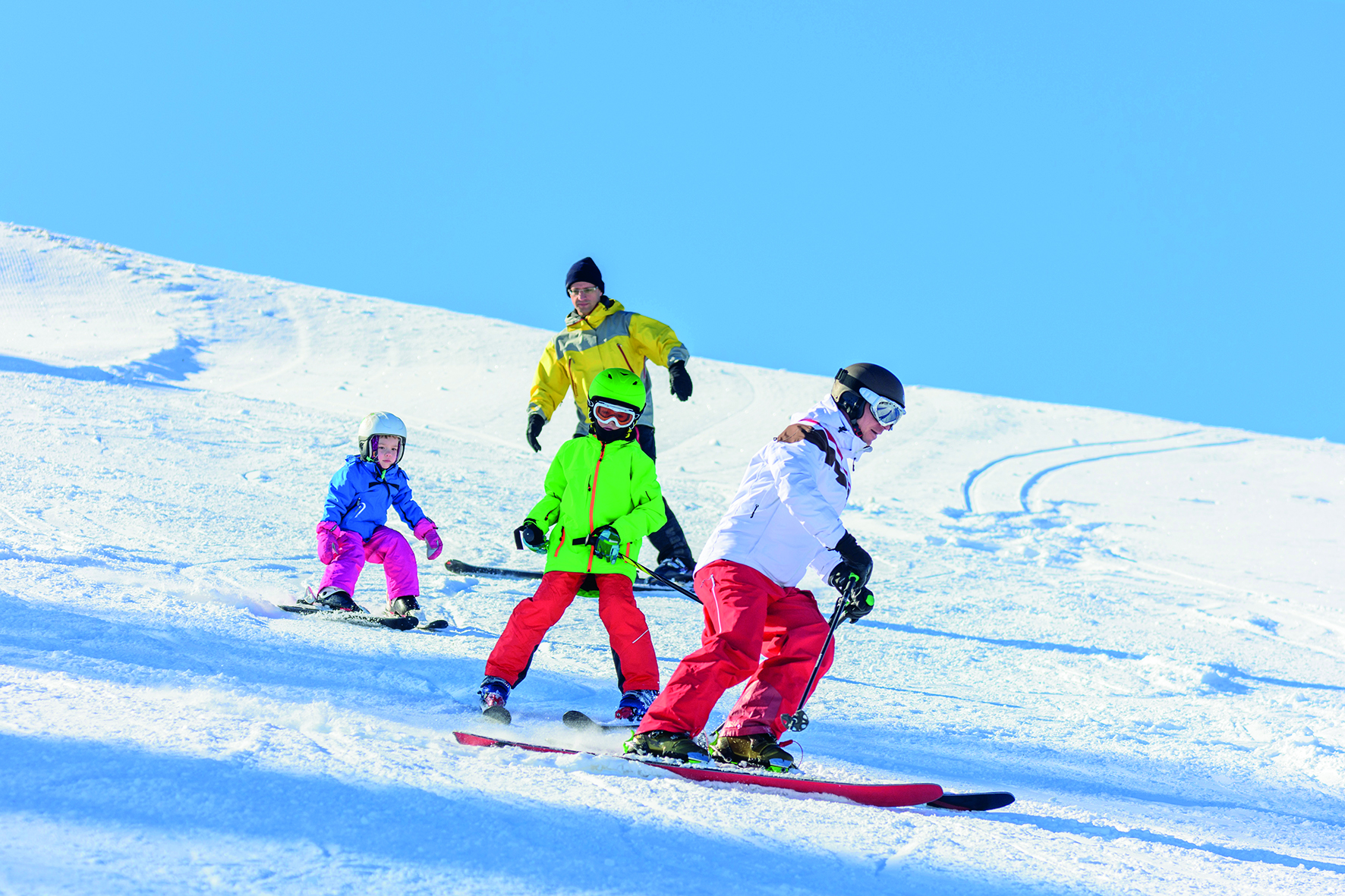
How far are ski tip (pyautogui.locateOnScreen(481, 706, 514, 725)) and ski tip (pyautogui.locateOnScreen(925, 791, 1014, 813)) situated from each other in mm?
1597

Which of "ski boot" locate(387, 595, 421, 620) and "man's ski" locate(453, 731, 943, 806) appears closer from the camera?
"man's ski" locate(453, 731, 943, 806)

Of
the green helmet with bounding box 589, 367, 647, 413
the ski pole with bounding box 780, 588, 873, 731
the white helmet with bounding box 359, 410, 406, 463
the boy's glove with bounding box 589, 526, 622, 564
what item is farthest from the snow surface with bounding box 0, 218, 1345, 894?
the green helmet with bounding box 589, 367, 647, 413

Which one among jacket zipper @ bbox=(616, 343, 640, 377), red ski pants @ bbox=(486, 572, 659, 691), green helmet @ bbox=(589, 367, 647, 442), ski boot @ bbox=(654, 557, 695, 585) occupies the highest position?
jacket zipper @ bbox=(616, 343, 640, 377)

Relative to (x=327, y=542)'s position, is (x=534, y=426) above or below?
above

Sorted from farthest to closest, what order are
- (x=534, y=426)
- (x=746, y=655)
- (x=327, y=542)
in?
(x=534, y=426) → (x=327, y=542) → (x=746, y=655)

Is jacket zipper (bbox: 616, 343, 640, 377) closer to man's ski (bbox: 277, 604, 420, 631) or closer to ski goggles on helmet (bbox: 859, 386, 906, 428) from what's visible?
man's ski (bbox: 277, 604, 420, 631)

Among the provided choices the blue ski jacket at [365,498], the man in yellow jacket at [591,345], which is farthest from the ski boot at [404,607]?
the man in yellow jacket at [591,345]

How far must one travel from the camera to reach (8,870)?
6.66ft

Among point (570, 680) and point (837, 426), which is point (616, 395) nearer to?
point (837, 426)

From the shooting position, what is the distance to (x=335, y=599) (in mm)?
5789

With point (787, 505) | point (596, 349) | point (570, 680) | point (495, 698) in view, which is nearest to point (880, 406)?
point (787, 505)

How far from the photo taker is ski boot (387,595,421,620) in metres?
5.81

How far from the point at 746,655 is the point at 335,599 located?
9.51ft

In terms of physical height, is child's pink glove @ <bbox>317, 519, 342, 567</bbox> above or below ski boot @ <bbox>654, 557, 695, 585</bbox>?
below
